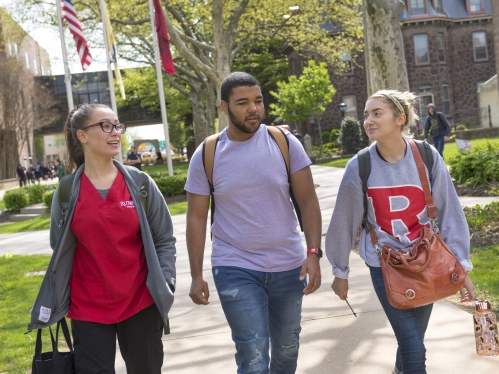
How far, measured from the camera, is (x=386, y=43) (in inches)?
401

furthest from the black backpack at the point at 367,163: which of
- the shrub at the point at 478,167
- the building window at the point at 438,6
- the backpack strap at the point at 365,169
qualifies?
the building window at the point at 438,6

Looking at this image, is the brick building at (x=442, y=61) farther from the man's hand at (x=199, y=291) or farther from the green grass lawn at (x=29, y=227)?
the man's hand at (x=199, y=291)

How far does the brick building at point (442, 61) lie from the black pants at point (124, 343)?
41.5 meters

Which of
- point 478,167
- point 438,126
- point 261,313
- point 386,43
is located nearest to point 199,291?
point 261,313

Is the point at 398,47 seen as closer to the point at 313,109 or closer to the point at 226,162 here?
the point at 226,162

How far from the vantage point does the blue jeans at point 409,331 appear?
11.6 ft

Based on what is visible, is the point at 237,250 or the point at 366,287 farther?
the point at 366,287

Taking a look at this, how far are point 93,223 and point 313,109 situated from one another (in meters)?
35.0

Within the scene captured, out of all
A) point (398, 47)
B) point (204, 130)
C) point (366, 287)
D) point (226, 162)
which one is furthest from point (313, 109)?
point (226, 162)

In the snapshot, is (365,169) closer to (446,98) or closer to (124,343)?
(124,343)

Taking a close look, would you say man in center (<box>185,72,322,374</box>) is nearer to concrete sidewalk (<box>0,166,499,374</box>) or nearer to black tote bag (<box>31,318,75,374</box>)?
black tote bag (<box>31,318,75,374</box>)

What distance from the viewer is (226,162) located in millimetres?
3777

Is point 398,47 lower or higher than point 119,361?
higher

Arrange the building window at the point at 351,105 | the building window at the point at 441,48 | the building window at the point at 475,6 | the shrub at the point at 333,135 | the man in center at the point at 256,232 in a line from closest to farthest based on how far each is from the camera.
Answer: the man in center at the point at 256,232
the shrub at the point at 333,135
the building window at the point at 351,105
the building window at the point at 441,48
the building window at the point at 475,6
